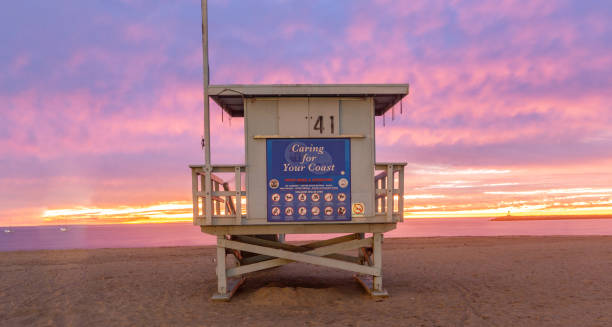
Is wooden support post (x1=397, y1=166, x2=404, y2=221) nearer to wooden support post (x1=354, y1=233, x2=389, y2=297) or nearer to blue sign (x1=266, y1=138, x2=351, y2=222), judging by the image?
wooden support post (x1=354, y1=233, x2=389, y2=297)

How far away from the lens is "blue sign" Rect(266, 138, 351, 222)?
938cm

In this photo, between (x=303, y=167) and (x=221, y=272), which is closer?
(x=303, y=167)

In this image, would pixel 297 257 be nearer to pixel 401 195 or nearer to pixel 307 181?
pixel 307 181

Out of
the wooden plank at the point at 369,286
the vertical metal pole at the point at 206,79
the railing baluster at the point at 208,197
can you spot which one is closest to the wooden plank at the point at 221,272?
the railing baluster at the point at 208,197

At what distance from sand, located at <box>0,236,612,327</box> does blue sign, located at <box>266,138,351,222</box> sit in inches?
77.7

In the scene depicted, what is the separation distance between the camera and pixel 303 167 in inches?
372

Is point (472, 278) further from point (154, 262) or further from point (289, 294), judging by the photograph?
point (154, 262)

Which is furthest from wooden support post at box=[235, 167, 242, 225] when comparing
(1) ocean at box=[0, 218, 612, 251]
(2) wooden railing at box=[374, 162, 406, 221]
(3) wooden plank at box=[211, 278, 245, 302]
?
(1) ocean at box=[0, 218, 612, 251]

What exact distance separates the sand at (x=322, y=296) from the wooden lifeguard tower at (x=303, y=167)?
1.39 meters

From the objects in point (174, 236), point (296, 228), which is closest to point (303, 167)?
point (296, 228)

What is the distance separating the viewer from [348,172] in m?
9.47

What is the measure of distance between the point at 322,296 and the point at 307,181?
2.80 metres

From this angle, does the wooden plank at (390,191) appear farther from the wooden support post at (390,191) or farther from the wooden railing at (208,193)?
the wooden railing at (208,193)

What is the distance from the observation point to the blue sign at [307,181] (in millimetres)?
9383
